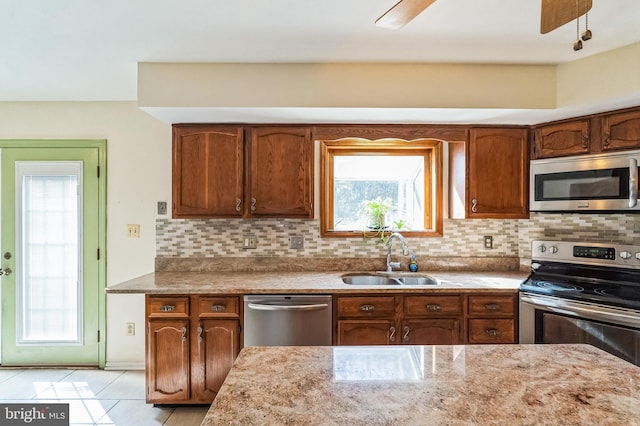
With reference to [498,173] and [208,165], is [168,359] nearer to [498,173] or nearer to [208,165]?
[208,165]

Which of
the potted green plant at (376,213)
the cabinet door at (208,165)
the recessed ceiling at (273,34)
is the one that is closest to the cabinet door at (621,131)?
the recessed ceiling at (273,34)

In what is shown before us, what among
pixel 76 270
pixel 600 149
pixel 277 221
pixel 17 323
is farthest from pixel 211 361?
pixel 600 149

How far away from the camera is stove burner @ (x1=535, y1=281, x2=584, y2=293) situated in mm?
2365

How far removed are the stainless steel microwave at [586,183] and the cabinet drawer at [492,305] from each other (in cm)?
75

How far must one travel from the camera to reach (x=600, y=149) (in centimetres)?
242

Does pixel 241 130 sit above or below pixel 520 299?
above

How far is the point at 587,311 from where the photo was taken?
2166 mm

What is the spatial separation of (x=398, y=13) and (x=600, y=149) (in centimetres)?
197

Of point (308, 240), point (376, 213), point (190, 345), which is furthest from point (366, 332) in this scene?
point (190, 345)

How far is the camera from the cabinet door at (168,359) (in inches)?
95.2

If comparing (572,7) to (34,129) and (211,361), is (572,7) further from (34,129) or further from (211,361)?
(34,129)

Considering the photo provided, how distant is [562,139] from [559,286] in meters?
1.05

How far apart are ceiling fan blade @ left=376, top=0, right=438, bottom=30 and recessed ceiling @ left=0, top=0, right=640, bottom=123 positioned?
0.44m

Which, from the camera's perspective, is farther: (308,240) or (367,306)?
(308,240)
